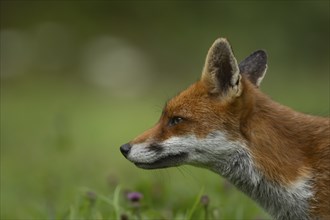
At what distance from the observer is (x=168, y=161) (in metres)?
6.84

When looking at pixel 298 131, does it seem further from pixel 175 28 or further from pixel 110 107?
pixel 175 28

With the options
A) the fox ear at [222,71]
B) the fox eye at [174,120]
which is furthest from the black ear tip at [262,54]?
the fox eye at [174,120]

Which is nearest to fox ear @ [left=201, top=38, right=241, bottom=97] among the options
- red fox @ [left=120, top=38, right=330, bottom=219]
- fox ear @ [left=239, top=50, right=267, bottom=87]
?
red fox @ [left=120, top=38, right=330, bottom=219]

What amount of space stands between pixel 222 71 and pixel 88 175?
194 inches

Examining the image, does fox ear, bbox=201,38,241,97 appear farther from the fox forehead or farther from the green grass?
the green grass

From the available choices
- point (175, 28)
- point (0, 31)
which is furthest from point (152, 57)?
point (0, 31)

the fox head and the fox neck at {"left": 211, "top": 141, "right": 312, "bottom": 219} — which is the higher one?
the fox head

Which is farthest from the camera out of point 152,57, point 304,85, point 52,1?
point 52,1

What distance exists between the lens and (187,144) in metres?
6.79

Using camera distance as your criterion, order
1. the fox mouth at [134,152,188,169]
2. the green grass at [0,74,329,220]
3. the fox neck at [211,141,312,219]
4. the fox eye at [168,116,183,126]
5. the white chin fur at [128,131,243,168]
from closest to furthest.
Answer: the fox neck at [211,141,312,219], the white chin fur at [128,131,243,168], the fox mouth at [134,152,188,169], the fox eye at [168,116,183,126], the green grass at [0,74,329,220]

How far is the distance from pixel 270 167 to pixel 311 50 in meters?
21.4

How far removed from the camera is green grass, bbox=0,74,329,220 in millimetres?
8000

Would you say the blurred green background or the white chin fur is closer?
the white chin fur

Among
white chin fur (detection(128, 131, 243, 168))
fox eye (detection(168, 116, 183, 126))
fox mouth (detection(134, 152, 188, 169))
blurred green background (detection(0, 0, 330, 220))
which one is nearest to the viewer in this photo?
white chin fur (detection(128, 131, 243, 168))
